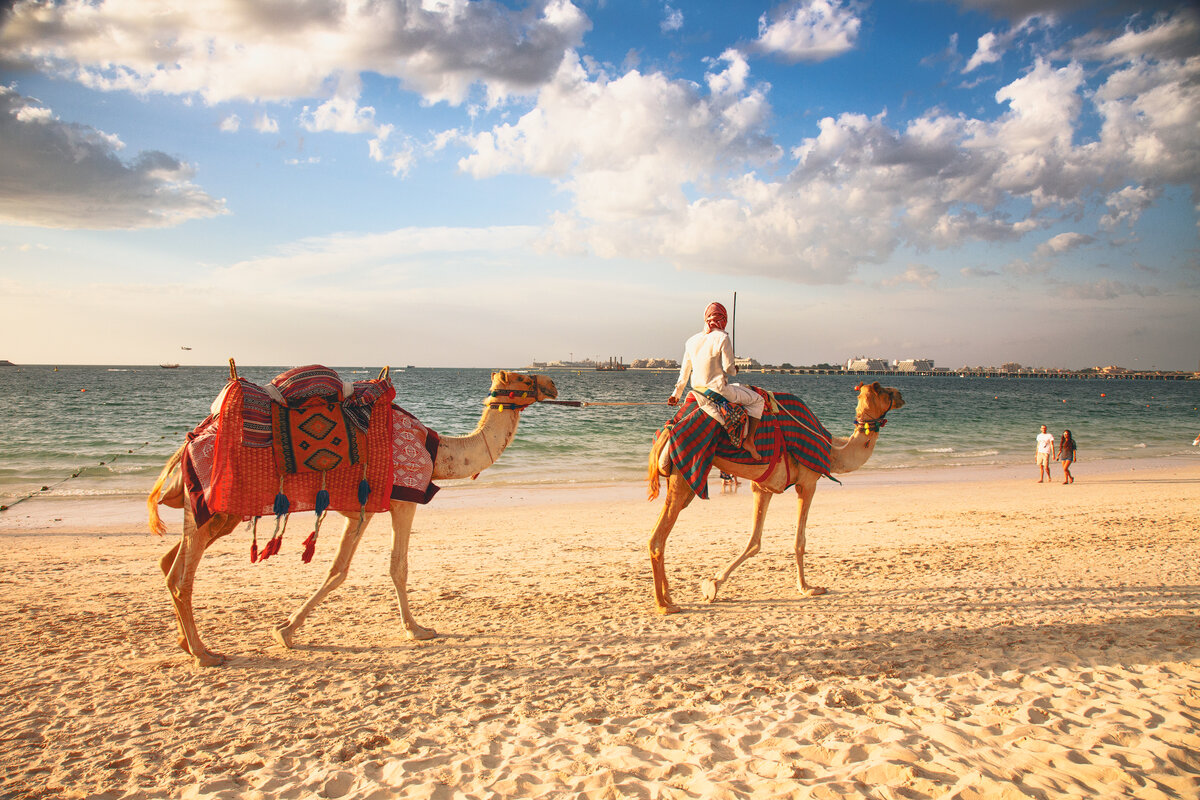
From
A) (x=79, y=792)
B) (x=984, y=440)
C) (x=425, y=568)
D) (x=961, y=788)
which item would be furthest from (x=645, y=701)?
(x=984, y=440)

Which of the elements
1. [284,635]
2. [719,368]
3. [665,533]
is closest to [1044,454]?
[719,368]

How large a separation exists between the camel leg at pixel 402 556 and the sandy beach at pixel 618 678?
0.15 m

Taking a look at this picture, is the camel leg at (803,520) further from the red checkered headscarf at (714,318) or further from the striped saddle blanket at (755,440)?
the red checkered headscarf at (714,318)

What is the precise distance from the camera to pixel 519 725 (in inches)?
162

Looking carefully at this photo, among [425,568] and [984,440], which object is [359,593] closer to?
[425,568]

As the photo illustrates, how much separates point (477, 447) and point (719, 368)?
92.6 inches

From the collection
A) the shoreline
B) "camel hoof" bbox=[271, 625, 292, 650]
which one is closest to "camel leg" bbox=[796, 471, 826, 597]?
"camel hoof" bbox=[271, 625, 292, 650]

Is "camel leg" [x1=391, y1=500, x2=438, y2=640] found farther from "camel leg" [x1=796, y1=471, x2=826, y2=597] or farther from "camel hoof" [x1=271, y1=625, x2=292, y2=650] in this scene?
"camel leg" [x1=796, y1=471, x2=826, y2=597]

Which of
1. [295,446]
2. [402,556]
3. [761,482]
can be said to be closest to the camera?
[295,446]

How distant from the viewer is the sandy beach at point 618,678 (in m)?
3.52

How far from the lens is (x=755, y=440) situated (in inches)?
245

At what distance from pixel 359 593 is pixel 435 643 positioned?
188 cm

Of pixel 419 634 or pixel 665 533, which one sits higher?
pixel 665 533

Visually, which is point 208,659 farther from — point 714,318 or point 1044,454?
point 1044,454
